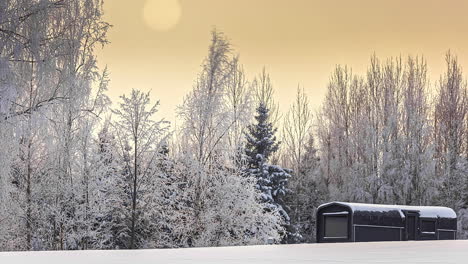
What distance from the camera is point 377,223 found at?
75.7 feet

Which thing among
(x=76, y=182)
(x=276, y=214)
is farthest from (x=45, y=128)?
(x=276, y=214)

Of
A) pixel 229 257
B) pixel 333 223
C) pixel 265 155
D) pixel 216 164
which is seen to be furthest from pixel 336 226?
pixel 229 257

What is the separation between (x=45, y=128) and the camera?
13547 millimetres

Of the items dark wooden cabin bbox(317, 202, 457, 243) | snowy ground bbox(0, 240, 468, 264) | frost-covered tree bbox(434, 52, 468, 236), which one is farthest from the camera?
frost-covered tree bbox(434, 52, 468, 236)

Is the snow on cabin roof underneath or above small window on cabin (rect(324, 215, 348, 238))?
above

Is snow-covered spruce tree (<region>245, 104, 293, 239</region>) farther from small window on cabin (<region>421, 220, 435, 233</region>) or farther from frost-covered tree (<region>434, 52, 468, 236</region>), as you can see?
small window on cabin (<region>421, 220, 435, 233</region>)

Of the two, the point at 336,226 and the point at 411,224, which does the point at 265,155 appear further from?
the point at 336,226

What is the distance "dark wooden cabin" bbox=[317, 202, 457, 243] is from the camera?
Result: 2262 centimetres

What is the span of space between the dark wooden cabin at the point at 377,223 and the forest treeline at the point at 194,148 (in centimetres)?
397

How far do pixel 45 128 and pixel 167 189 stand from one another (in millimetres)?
13466

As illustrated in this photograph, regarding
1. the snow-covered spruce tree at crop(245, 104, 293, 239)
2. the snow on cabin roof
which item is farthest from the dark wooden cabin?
the snow-covered spruce tree at crop(245, 104, 293, 239)

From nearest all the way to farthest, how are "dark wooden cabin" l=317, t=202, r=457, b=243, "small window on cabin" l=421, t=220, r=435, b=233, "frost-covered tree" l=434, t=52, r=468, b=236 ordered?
"dark wooden cabin" l=317, t=202, r=457, b=243, "small window on cabin" l=421, t=220, r=435, b=233, "frost-covered tree" l=434, t=52, r=468, b=236

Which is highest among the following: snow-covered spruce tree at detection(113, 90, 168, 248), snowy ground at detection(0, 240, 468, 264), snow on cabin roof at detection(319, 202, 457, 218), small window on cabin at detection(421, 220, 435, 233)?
snow-covered spruce tree at detection(113, 90, 168, 248)

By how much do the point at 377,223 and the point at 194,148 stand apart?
8691 millimetres
